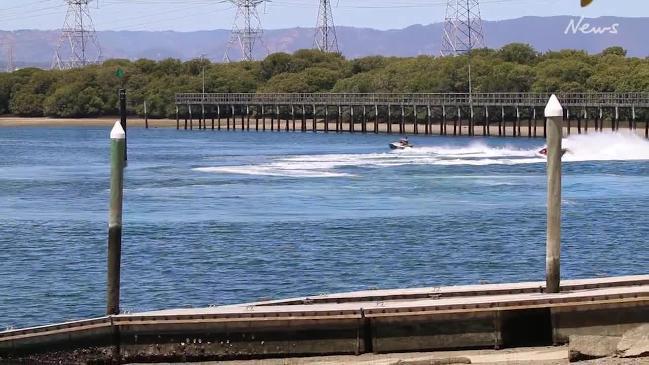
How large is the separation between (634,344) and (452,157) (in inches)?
2932

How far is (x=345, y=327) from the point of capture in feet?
68.7

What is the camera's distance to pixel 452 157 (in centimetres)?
9362

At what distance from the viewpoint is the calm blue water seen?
108 ft

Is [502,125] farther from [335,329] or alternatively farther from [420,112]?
[335,329]

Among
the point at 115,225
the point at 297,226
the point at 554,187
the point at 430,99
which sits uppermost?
the point at 554,187

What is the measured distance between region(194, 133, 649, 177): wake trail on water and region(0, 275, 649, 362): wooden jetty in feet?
176

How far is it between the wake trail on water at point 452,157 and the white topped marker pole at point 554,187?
52.7 metres

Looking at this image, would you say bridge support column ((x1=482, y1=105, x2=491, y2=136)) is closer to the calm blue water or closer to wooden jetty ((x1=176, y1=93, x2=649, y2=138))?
wooden jetty ((x1=176, y1=93, x2=649, y2=138))

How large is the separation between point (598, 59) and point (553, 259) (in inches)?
5646

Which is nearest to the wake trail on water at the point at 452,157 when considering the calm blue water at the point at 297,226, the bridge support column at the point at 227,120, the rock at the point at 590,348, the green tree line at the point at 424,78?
the calm blue water at the point at 297,226

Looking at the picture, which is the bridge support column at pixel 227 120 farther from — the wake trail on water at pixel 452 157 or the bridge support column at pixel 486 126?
the wake trail on water at pixel 452 157

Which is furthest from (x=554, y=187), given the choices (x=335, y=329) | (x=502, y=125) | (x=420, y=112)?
(x=420, y=112)

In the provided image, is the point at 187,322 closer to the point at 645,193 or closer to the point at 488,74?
the point at 645,193

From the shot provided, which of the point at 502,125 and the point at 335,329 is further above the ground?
the point at 335,329
